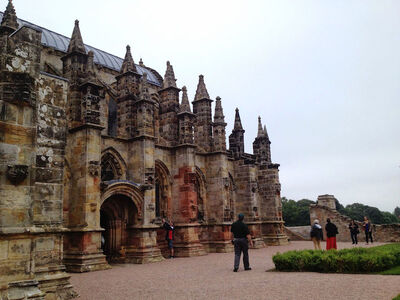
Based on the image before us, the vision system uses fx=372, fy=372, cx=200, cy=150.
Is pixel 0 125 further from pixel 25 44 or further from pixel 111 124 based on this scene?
pixel 111 124

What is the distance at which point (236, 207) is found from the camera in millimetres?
24891

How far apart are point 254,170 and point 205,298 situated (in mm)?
18091

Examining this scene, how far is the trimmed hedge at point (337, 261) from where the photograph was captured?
9.77 metres

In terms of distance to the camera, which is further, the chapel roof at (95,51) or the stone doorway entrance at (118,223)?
the chapel roof at (95,51)

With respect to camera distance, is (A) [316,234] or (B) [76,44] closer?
(A) [316,234]

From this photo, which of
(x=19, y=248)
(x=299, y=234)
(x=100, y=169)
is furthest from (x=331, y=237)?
(x=299, y=234)

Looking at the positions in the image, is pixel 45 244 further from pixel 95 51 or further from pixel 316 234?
pixel 95 51

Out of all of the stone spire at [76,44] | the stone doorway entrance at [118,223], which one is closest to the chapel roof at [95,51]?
the stone spire at [76,44]

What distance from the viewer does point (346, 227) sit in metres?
28.1

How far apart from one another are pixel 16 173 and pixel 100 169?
8291 mm

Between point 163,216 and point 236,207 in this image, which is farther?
point 236,207

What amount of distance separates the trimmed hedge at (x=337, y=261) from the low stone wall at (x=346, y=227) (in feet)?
55.8

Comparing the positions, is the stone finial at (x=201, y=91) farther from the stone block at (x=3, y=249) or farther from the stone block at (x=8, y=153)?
the stone block at (x=3, y=249)

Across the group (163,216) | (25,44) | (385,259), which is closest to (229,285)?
(385,259)
